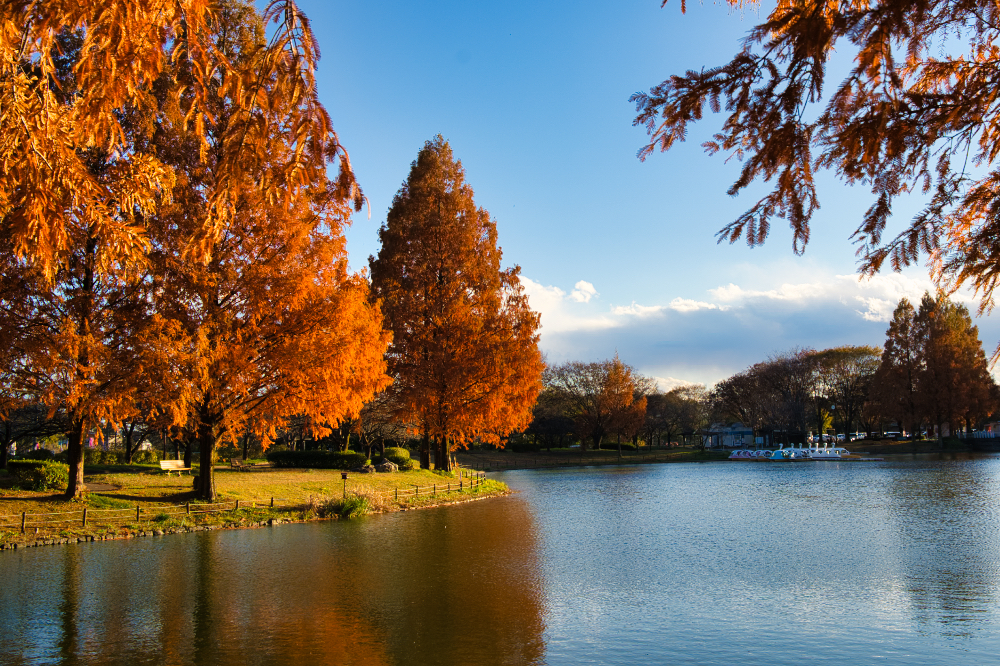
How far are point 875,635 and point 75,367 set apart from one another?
1628cm

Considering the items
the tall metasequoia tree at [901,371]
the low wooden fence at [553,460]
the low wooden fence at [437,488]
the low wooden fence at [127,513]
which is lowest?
the low wooden fence at [553,460]

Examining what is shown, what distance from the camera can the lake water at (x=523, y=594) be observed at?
790 cm

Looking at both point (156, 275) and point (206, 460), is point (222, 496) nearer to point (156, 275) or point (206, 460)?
point (206, 460)

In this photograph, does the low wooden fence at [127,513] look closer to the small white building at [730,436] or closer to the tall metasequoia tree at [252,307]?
the tall metasequoia tree at [252,307]

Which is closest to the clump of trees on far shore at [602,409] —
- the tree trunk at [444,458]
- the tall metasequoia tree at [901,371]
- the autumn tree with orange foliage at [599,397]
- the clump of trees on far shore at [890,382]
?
the autumn tree with orange foliage at [599,397]

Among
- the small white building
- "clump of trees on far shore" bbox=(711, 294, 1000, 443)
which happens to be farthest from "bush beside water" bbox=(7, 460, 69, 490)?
the small white building

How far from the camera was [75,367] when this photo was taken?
603 inches

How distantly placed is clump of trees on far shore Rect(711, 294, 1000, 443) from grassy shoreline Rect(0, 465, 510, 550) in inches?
2155

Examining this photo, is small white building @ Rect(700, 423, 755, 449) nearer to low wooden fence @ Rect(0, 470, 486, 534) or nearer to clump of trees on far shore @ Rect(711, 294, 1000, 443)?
clump of trees on far shore @ Rect(711, 294, 1000, 443)

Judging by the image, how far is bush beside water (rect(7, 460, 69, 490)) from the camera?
17.2 metres

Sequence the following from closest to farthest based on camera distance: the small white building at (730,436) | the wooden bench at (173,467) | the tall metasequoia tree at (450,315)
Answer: the wooden bench at (173,467), the tall metasequoia tree at (450,315), the small white building at (730,436)

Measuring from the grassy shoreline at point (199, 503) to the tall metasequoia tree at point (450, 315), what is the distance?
10.2 ft

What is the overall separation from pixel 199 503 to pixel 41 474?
398 cm

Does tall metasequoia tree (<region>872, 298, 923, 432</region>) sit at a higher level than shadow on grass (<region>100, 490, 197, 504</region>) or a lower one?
higher
